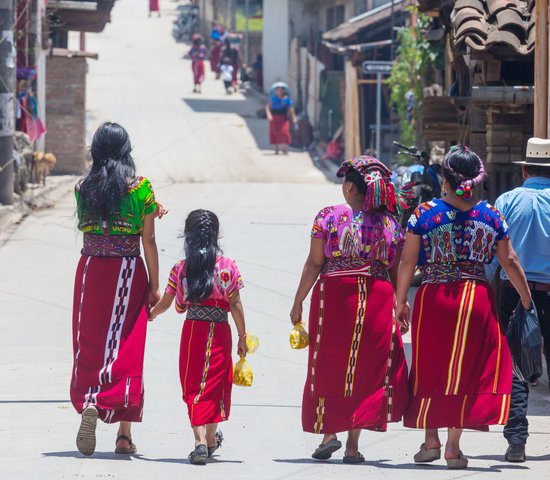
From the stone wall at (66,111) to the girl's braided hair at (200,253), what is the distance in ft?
70.0

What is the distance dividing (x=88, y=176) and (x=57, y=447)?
1.52 metres

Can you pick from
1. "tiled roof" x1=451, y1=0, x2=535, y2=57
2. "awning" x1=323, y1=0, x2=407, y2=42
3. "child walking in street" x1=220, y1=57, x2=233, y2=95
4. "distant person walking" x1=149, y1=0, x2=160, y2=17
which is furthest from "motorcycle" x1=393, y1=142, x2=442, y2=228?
"distant person walking" x1=149, y1=0, x2=160, y2=17

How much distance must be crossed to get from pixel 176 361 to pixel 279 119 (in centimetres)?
2229

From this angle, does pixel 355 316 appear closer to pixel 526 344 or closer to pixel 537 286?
pixel 526 344

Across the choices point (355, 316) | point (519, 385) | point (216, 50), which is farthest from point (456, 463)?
point (216, 50)

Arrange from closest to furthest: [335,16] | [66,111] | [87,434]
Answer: [87,434] < [66,111] < [335,16]

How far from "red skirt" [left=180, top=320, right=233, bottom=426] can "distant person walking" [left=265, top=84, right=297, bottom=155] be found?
2495 centimetres

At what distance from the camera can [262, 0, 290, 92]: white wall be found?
136ft

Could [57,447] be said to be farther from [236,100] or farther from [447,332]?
[236,100]

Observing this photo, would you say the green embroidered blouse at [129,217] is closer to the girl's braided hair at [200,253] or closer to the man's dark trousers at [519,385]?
the girl's braided hair at [200,253]

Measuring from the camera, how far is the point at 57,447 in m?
7.75

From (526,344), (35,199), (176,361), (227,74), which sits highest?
(227,74)

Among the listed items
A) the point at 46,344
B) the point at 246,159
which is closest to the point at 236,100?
the point at 246,159

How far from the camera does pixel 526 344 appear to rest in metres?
7.50
